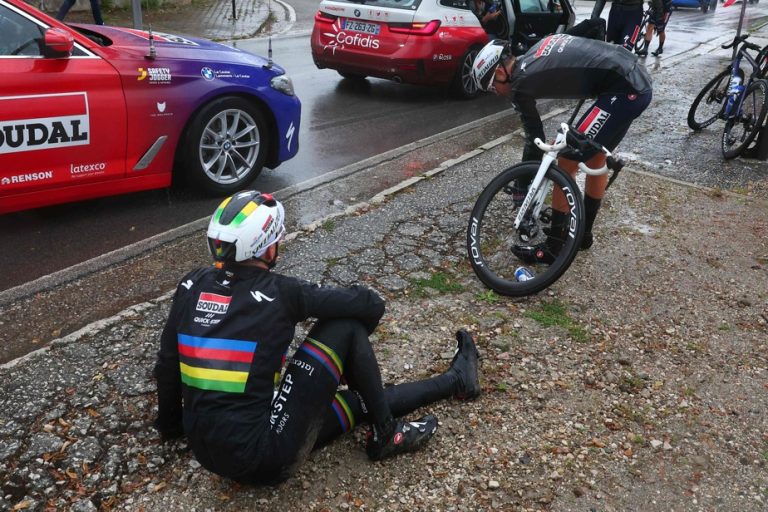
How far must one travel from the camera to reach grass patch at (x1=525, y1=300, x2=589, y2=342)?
4.17 metres

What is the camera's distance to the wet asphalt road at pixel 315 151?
16.5ft

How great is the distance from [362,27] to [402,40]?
0.59 meters

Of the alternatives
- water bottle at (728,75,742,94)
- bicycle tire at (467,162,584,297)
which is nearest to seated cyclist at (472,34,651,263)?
bicycle tire at (467,162,584,297)

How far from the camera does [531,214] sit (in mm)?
4641

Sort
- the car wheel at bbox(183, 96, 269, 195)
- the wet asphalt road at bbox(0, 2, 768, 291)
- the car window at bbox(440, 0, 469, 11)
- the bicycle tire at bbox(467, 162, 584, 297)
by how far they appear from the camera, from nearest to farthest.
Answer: the bicycle tire at bbox(467, 162, 584, 297), the wet asphalt road at bbox(0, 2, 768, 291), the car wheel at bbox(183, 96, 269, 195), the car window at bbox(440, 0, 469, 11)

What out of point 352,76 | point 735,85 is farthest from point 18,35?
point 735,85

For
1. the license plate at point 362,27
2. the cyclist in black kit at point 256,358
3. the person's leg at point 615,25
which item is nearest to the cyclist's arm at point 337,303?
the cyclist in black kit at point 256,358

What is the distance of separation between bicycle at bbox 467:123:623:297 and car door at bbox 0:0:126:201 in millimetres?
2640

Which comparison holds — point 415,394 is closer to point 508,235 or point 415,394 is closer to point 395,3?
point 508,235

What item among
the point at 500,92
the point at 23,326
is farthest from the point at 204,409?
the point at 500,92

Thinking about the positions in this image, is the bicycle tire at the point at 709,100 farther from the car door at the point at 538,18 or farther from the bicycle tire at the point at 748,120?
the car door at the point at 538,18

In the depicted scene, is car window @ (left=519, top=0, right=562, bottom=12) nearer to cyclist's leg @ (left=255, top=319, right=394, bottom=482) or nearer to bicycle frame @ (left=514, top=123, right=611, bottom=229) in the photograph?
bicycle frame @ (left=514, top=123, right=611, bottom=229)

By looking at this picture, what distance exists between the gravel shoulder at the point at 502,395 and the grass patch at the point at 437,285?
0.04ft

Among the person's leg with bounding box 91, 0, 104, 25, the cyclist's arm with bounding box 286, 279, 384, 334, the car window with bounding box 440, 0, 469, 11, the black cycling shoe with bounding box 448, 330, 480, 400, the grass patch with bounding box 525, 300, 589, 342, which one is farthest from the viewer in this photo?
the person's leg with bounding box 91, 0, 104, 25
